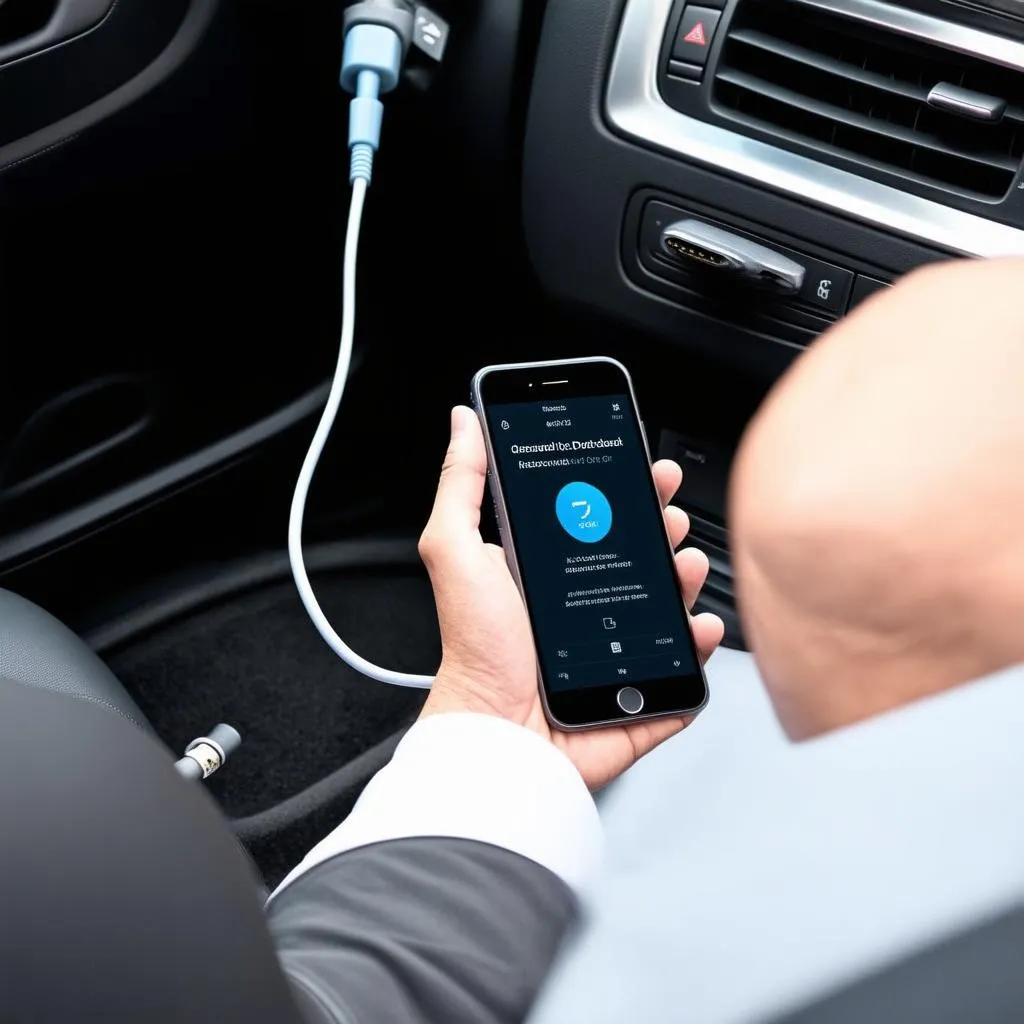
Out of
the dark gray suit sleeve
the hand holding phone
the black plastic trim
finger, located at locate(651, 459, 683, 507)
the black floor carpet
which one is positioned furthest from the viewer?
the black floor carpet

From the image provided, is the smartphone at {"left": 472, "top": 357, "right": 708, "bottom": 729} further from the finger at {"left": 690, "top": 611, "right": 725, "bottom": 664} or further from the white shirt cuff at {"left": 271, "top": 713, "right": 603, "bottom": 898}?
the white shirt cuff at {"left": 271, "top": 713, "right": 603, "bottom": 898}

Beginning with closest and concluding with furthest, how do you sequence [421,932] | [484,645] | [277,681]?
[421,932] → [484,645] → [277,681]

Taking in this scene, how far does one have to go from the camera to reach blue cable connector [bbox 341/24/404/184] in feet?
3.04

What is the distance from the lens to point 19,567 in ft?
3.72

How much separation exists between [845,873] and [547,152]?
2.70 ft

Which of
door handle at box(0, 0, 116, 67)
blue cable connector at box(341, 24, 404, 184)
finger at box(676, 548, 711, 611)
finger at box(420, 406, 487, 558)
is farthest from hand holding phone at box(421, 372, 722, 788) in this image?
door handle at box(0, 0, 116, 67)

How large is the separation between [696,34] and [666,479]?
1.03ft

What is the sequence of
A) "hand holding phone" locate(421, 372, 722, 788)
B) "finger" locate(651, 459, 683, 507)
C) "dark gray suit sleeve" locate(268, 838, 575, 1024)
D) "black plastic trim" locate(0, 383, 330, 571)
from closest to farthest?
"dark gray suit sleeve" locate(268, 838, 575, 1024)
"hand holding phone" locate(421, 372, 722, 788)
"finger" locate(651, 459, 683, 507)
"black plastic trim" locate(0, 383, 330, 571)

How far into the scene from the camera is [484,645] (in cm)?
80

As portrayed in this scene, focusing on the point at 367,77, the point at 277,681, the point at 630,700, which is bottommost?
the point at 277,681

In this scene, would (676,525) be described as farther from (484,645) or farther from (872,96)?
(872,96)

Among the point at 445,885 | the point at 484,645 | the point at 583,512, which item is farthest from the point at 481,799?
the point at 583,512

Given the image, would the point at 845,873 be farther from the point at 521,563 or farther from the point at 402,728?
the point at 402,728

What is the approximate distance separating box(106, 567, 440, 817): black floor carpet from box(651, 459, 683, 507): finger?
0.49 metres
